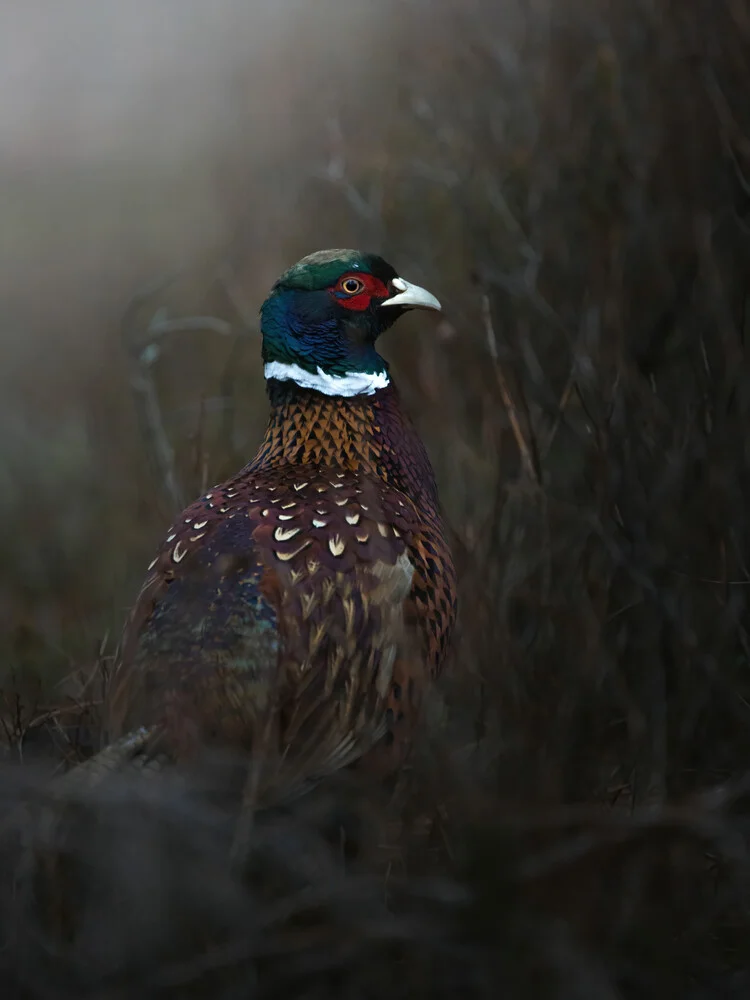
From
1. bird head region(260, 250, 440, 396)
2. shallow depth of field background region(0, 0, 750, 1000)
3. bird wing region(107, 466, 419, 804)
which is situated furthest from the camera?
bird head region(260, 250, 440, 396)

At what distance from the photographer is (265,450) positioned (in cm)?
282

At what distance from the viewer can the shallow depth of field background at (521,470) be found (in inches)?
52.6

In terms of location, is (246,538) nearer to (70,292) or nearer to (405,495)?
(405,495)

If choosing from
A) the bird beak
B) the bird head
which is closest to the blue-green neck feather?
the bird head

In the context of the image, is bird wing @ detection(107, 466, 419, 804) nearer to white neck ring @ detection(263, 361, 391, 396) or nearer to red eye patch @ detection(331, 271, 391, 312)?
white neck ring @ detection(263, 361, 391, 396)

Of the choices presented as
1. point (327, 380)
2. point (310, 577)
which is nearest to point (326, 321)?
point (327, 380)

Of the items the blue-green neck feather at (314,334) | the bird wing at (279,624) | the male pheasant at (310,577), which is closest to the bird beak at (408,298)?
the male pheasant at (310,577)

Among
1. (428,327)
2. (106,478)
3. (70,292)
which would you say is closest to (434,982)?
(428,327)

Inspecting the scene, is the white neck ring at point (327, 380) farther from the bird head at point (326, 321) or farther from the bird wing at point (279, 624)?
the bird wing at point (279, 624)

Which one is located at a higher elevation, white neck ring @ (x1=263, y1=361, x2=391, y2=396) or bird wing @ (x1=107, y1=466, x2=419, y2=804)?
white neck ring @ (x1=263, y1=361, x2=391, y2=396)

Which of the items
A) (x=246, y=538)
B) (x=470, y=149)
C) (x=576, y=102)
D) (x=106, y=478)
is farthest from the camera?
(x=106, y=478)

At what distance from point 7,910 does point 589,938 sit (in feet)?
2.24

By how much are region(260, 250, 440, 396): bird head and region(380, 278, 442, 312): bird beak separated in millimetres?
15

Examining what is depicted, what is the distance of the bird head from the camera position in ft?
9.02
